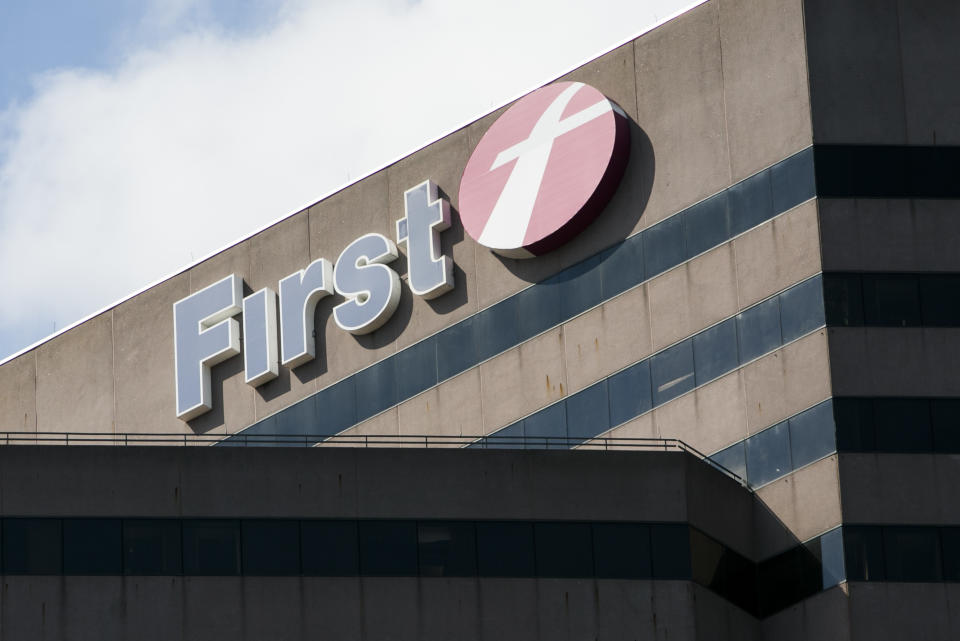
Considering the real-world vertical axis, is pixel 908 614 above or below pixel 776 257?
below

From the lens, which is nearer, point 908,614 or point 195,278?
point 908,614

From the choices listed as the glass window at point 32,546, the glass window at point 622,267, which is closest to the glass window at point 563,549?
the glass window at point 622,267

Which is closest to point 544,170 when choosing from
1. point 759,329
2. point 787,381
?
point 759,329

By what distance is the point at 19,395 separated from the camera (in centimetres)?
9331

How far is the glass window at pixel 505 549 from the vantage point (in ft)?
216

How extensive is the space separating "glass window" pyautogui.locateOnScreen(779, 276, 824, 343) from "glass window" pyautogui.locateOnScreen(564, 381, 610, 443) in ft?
22.3

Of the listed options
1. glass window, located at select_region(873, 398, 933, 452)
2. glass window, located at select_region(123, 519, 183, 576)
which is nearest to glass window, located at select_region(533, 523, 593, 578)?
glass window, located at select_region(873, 398, 933, 452)

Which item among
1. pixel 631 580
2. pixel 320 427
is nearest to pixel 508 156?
pixel 320 427

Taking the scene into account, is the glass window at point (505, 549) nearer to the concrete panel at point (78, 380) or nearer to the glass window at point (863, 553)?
the glass window at point (863, 553)

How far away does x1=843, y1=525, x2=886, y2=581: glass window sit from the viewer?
222ft

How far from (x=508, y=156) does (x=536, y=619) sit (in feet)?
62.6

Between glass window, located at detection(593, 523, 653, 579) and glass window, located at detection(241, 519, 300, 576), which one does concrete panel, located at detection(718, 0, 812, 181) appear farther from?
glass window, located at detection(241, 519, 300, 576)

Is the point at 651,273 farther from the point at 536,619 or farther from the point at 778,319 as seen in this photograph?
the point at 536,619

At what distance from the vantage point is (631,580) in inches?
2601
